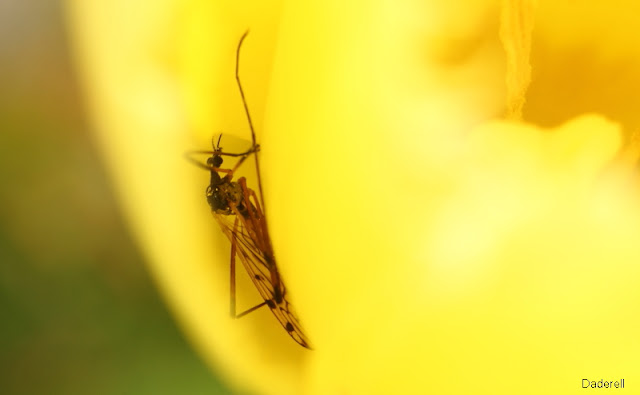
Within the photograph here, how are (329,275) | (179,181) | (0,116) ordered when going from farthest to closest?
(329,275) < (179,181) < (0,116)

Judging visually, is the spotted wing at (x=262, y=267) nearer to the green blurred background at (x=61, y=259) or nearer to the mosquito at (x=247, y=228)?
the mosquito at (x=247, y=228)

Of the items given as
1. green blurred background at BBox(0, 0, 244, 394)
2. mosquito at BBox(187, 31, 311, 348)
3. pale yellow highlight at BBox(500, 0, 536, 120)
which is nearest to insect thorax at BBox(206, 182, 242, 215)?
mosquito at BBox(187, 31, 311, 348)

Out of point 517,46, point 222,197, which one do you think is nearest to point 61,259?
point 222,197

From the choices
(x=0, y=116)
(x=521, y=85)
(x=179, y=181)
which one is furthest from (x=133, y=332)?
(x=521, y=85)

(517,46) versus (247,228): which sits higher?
(517,46)

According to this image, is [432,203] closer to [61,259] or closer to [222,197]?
[222,197]

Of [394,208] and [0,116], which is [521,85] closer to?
[394,208]

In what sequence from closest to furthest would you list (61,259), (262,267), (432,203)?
(61,259) < (262,267) < (432,203)
